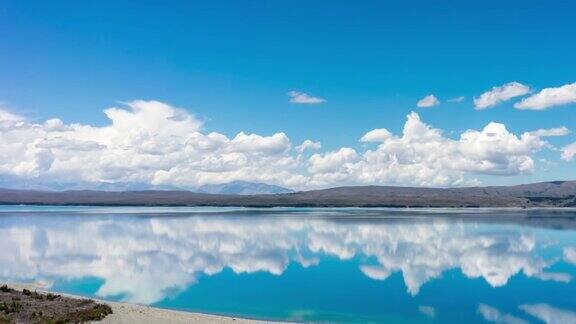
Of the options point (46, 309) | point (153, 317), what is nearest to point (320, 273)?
point (153, 317)

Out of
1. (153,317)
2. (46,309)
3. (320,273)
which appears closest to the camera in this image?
(46,309)

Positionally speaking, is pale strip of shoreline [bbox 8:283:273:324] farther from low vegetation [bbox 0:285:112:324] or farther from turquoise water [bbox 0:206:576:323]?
turquoise water [bbox 0:206:576:323]

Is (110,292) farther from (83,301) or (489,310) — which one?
(489,310)

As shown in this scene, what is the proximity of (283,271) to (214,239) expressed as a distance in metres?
20.8

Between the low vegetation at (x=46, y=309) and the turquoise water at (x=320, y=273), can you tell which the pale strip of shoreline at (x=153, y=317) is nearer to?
the low vegetation at (x=46, y=309)

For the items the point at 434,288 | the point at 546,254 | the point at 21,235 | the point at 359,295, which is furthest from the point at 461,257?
the point at 21,235

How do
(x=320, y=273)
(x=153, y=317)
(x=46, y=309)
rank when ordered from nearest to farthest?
(x=46, y=309), (x=153, y=317), (x=320, y=273)

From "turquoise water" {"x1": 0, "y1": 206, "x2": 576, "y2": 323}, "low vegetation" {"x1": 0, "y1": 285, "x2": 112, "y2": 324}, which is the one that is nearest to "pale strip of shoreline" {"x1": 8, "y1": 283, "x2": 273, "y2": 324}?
"low vegetation" {"x1": 0, "y1": 285, "x2": 112, "y2": 324}

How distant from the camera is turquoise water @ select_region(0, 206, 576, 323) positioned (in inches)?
983

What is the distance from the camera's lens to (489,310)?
24.7m

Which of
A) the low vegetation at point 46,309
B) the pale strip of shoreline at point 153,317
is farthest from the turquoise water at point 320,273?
the low vegetation at point 46,309

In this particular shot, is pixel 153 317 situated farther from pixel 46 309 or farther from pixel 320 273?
pixel 320 273

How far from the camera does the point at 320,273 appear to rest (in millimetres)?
35406

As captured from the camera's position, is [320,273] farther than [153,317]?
Yes
